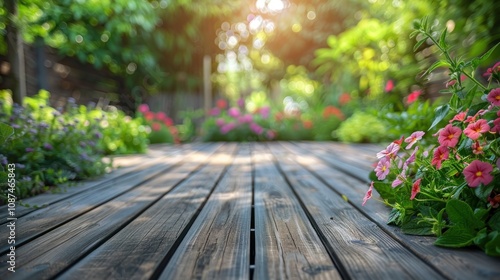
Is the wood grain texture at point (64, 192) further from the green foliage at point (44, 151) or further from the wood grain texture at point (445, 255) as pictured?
the wood grain texture at point (445, 255)

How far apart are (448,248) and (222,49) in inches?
355

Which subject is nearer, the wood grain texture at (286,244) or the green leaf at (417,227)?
the wood grain texture at (286,244)

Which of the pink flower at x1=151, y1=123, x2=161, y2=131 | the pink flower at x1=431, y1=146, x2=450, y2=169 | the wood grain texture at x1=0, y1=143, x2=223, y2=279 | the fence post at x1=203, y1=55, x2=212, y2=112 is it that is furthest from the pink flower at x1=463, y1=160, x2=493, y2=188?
the fence post at x1=203, y1=55, x2=212, y2=112

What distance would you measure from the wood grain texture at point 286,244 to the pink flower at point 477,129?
0.48 m

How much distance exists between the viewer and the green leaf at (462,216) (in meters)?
0.92

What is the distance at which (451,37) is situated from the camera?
2332mm

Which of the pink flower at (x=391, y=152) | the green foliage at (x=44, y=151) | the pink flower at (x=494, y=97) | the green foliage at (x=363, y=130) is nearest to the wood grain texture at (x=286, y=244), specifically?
the pink flower at (x=391, y=152)

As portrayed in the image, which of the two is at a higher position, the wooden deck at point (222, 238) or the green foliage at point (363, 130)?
the green foliage at point (363, 130)

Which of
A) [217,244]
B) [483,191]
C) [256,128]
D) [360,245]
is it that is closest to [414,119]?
[483,191]

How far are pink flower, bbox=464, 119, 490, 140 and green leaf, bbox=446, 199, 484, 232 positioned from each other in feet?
0.56

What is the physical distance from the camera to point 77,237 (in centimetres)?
108

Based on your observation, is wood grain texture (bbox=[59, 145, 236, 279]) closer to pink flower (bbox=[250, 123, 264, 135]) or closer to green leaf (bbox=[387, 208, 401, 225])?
green leaf (bbox=[387, 208, 401, 225])

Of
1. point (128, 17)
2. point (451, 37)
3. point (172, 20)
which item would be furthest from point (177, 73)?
point (451, 37)

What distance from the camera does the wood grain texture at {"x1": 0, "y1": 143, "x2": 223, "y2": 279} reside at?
2.80 ft
